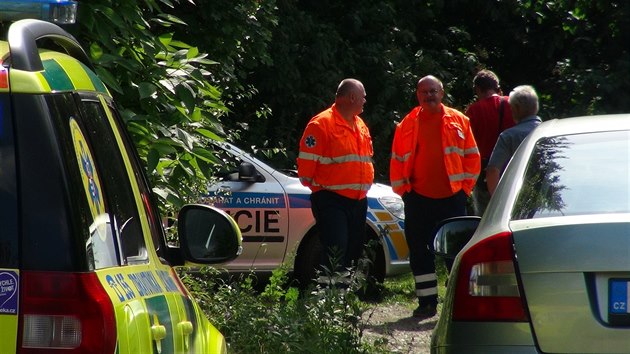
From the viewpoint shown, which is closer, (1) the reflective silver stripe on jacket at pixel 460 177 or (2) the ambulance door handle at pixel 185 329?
(2) the ambulance door handle at pixel 185 329

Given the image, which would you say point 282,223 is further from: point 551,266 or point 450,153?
point 551,266

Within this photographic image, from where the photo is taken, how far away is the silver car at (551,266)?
3658 millimetres

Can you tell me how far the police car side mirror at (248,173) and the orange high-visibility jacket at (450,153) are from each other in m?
1.44

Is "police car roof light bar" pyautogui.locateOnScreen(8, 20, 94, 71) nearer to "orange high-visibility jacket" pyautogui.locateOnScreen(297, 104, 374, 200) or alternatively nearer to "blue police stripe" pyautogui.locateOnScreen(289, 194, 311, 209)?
"orange high-visibility jacket" pyautogui.locateOnScreen(297, 104, 374, 200)

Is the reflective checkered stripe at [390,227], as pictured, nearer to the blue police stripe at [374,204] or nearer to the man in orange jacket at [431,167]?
the blue police stripe at [374,204]

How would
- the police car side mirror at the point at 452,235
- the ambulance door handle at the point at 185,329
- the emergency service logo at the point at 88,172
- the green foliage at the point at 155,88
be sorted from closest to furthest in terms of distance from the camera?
the emergency service logo at the point at 88,172, the ambulance door handle at the point at 185,329, the police car side mirror at the point at 452,235, the green foliage at the point at 155,88

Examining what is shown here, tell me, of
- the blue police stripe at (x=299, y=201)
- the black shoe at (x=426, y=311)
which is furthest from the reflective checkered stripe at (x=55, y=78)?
the blue police stripe at (x=299, y=201)

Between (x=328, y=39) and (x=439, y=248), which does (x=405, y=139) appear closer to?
(x=439, y=248)

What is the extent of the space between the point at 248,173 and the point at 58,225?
25.4ft

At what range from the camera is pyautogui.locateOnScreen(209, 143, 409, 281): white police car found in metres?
10.4

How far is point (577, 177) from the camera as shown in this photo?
4.25 metres

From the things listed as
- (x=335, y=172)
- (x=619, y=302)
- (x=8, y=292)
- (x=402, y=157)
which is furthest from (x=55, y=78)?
(x=402, y=157)

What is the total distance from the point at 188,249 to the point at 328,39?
11.4m

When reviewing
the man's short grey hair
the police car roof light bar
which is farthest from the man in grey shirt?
the police car roof light bar
